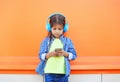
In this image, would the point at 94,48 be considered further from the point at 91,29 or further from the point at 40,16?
the point at 40,16

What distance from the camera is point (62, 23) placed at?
1711 mm

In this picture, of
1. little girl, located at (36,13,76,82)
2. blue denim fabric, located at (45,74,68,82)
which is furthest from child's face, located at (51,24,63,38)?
blue denim fabric, located at (45,74,68,82)

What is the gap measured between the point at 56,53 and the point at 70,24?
0.97ft

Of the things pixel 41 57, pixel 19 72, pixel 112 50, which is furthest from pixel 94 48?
pixel 19 72

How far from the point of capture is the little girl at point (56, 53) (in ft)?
5.53

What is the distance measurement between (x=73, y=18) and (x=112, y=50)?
14.3 inches

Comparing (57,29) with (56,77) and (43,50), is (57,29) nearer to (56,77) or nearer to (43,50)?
(43,50)

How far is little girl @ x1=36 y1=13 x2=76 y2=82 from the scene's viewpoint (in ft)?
5.53

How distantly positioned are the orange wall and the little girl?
0.13 m

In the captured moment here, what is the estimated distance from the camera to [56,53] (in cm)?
168

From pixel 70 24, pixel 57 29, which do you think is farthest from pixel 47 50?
pixel 70 24

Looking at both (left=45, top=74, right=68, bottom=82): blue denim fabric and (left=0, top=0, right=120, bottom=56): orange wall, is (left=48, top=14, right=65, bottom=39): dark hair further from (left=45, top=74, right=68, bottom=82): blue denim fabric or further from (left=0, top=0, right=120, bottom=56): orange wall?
(left=45, top=74, right=68, bottom=82): blue denim fabric

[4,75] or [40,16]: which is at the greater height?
[40,16]

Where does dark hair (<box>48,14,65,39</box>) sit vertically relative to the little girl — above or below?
above
